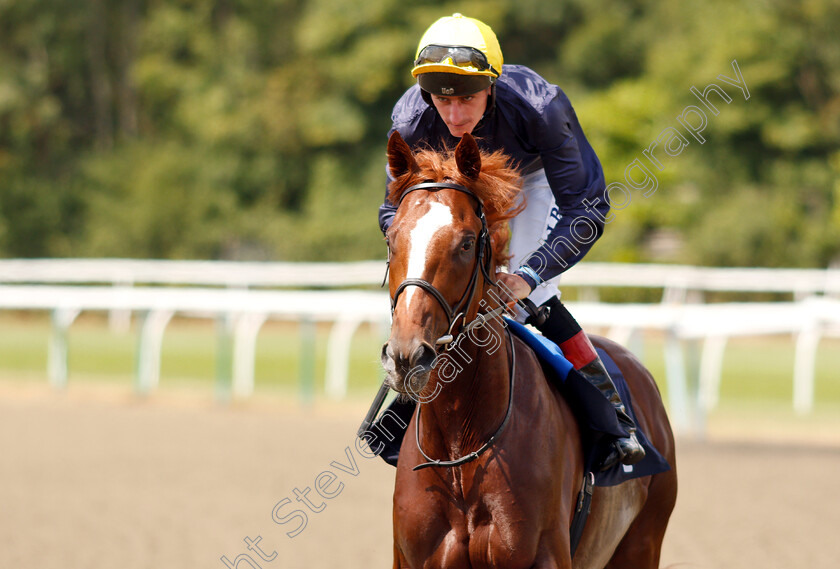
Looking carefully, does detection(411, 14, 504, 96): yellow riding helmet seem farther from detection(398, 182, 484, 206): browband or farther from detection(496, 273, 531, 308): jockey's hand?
detection(496, 273, 531, 308): jockey's hand

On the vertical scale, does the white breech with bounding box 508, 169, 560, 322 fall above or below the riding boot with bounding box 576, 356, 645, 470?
above

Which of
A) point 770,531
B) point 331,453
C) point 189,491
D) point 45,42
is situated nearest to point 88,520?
A: point 189,491

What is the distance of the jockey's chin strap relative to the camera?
105 inches

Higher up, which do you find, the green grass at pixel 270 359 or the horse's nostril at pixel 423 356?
the green grass at pixel 270 359

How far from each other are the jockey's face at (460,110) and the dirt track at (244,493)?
203 centimetres

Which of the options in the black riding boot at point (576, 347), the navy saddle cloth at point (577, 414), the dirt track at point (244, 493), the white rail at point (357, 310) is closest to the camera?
the navy saddle cloth at point (577, 414)

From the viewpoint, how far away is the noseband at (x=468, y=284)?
267cm

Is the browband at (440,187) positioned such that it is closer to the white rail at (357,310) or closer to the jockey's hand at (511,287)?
the jockey's hand at (511,287)

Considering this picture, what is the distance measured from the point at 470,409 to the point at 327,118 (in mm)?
24835

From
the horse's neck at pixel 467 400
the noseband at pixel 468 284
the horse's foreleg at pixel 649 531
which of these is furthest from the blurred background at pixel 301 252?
the horse's foreleg at pixel 649 531

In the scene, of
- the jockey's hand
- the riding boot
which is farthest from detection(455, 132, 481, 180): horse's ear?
the riding boot

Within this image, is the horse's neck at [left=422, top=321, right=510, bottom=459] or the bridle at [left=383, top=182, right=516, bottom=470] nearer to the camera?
the bridle at [left=383, top=182, right=516, bottom=470]

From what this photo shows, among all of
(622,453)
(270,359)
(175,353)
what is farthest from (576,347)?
(175,353)

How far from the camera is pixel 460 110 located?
Answer: 3264mm
